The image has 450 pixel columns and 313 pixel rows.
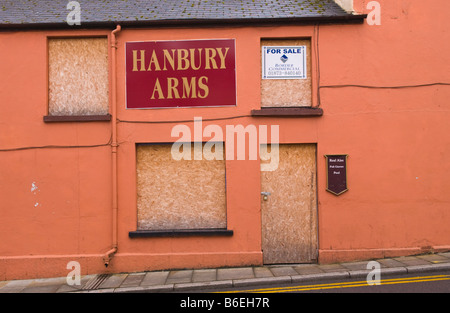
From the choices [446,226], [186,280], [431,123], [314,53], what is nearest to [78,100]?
[186,280]

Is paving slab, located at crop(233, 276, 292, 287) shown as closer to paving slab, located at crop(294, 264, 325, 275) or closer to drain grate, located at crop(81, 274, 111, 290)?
paving slab, located at crop(294, 264, 325, 275)

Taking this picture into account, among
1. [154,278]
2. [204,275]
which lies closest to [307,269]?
[204,275]

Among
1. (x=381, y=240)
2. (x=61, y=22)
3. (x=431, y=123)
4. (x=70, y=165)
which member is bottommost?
(x=381, y=240)

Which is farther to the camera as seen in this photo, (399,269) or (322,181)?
(322,181)

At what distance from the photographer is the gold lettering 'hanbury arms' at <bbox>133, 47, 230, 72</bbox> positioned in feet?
22.3

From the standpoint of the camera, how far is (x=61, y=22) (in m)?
6.64

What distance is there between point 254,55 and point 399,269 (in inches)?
207

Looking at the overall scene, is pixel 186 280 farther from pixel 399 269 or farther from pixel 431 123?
pixel 431 123

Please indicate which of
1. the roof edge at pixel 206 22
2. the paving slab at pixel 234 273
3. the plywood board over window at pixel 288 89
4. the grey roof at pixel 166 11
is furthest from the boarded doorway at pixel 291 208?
the grey roof at pixel 166 11

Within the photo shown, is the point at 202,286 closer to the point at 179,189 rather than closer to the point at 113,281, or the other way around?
the point at 113,281

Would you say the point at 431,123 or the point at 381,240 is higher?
the point at 431,123

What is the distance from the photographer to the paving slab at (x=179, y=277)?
19.2ft

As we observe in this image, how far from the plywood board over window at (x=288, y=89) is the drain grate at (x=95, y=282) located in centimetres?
497

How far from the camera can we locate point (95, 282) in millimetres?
6023
